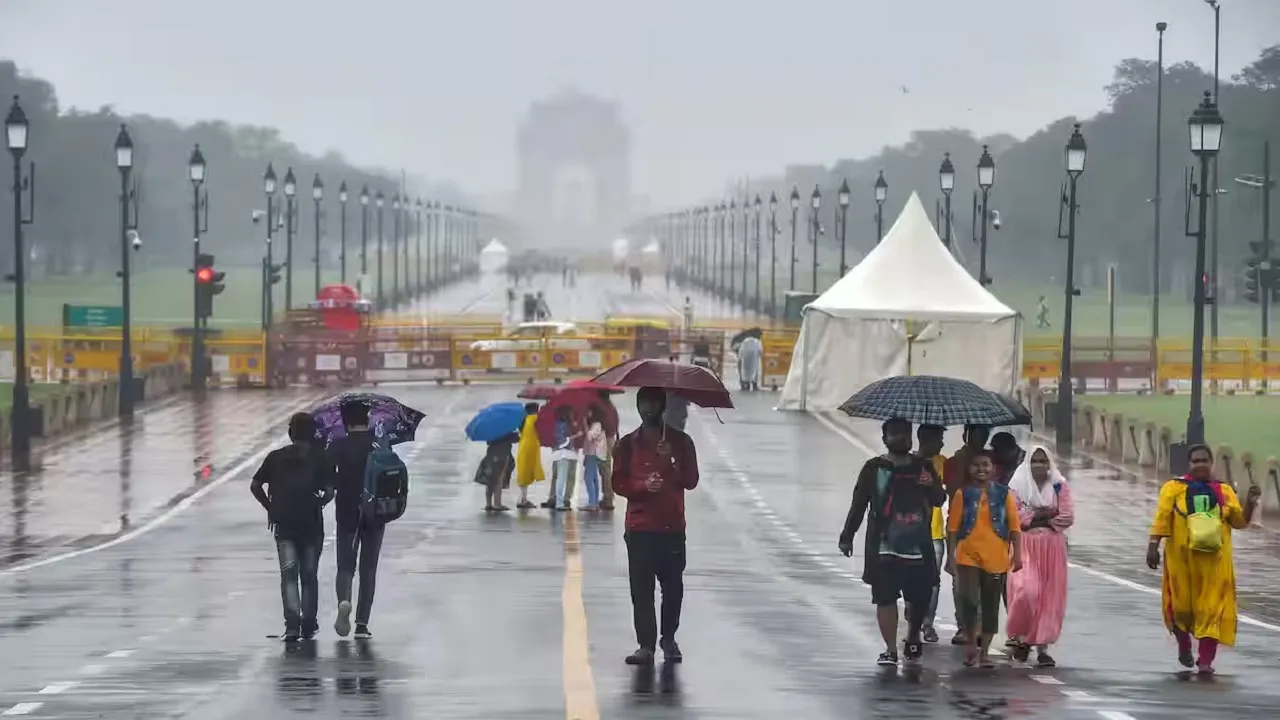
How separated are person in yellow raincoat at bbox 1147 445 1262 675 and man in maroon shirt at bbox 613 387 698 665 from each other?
317 centimetres

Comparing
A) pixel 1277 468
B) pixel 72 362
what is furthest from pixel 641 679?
pixel 72 362

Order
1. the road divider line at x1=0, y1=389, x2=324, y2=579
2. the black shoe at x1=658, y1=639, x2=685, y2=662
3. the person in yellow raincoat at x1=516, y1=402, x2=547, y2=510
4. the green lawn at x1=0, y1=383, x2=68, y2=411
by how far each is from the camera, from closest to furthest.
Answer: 1. the black shoe at x1=658, y1=639, x2=685, y2=662
2. the road divider line at x1=0, y1=389, x2=324, y2=579
3. the person in yellow raincoat at x1=516, y1=402, x2=547, y2=510
4. the green lawn at x1=0, y1=383, x2=68, y2=411

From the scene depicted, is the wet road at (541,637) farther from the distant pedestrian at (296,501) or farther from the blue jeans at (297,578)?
the distant pedestrian at (296,501)

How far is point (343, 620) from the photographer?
17516mm

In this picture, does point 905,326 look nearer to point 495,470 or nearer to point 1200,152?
point 1200,152

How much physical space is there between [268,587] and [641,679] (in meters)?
7.60

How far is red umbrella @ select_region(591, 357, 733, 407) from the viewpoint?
644 inches

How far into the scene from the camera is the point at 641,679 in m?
15.4

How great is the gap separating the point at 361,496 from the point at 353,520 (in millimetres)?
202

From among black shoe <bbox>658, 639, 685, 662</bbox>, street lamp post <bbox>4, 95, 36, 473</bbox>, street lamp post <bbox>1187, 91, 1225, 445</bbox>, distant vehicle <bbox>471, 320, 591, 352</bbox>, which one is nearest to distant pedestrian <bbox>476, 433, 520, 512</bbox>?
street lamp post <bbox>1187, 91, 1225, 445</bbox>

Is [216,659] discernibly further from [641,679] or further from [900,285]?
[900,285]

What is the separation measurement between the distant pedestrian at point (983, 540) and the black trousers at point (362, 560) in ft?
13.5

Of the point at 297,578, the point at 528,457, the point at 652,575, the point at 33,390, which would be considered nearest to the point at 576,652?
the point at 652,575

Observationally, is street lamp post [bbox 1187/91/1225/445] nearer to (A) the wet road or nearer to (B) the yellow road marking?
(A) the wet road
